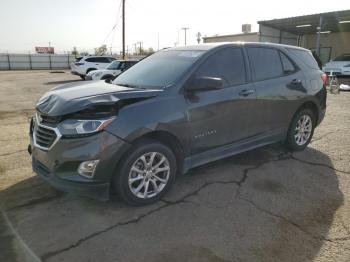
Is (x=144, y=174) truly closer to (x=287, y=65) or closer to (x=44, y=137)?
(x=44, y=137)

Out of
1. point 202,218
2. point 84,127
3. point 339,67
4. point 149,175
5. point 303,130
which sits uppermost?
point 339,67

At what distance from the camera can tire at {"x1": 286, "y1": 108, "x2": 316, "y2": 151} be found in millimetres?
5352

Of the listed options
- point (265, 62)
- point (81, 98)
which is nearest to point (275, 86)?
point (265, 62)

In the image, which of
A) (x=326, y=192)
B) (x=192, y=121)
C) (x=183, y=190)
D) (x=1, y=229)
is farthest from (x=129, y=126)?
(x=326, y=192)

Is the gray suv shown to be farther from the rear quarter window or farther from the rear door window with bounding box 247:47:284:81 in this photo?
the rear quarter window

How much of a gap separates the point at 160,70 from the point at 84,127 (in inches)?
59.0

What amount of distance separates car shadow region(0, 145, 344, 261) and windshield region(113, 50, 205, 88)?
1.37m

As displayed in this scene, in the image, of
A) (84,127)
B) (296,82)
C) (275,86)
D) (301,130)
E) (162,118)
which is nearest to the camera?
(84,127)

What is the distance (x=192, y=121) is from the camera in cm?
383

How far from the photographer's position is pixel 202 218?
135 inches

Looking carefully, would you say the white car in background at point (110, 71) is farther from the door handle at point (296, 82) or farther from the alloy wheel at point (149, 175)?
the alloy wheel at point (149, 175)

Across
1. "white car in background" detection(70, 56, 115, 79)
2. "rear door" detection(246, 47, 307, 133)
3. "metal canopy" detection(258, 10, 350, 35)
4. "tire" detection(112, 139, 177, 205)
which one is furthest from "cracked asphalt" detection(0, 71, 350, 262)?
"metal canopy" detection(258, 10, 350, 35)

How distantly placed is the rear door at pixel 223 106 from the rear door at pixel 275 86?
8.4 inches

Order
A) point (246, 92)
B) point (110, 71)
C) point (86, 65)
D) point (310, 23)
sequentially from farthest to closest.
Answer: point (310, 23) → point (86, 65) → point (110, 71) → point (246, 92)
